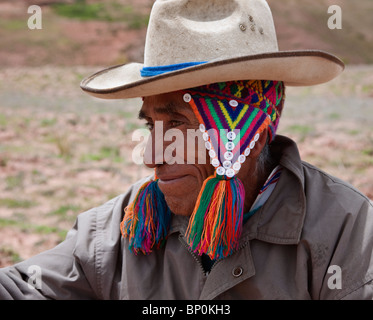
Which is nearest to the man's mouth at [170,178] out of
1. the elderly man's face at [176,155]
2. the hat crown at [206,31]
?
the elderly man's face at [176,155]

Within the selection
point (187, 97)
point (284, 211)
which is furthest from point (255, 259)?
point (187, 97)

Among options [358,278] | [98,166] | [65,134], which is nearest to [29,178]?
[98,166]

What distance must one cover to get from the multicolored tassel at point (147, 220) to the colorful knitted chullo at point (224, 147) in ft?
0.91

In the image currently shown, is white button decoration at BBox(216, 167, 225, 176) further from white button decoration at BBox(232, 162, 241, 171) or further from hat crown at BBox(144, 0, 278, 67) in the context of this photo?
hat crown at BBox(144, 0, 278, 67)

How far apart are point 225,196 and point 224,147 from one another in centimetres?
20

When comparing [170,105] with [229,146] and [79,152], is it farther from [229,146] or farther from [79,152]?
[79,152]

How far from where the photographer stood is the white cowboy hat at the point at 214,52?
1995mm

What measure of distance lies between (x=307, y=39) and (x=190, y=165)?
40.2 m

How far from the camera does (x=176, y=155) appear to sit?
7.27ft

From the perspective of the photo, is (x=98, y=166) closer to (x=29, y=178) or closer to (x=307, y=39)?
(x=29, y=178)

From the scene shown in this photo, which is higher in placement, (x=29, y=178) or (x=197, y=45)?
(x=197, y=45)

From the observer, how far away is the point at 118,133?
10.2 metres

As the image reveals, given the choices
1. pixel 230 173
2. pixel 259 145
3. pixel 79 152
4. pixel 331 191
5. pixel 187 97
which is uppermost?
pixel 187 97
